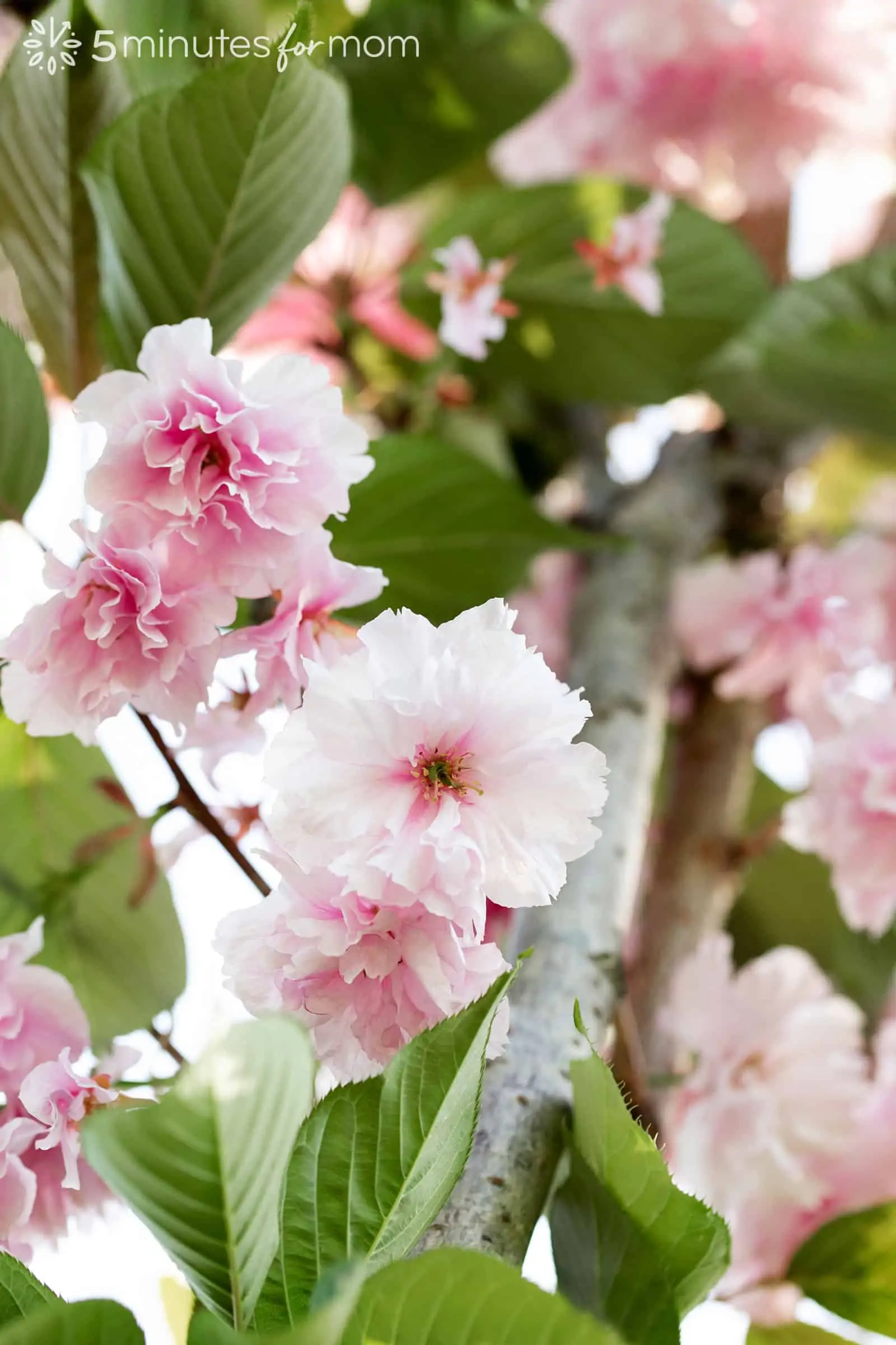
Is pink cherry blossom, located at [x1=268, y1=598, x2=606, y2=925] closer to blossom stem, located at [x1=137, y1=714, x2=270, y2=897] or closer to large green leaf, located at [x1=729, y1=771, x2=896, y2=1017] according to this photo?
blossom stem, located at [x1=137, y1=714, x2=270, y2=897]

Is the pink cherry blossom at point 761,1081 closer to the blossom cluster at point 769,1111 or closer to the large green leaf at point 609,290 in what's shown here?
the blossom cluster at point 769,1111

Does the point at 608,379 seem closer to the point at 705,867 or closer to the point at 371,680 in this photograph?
the point at 705,867

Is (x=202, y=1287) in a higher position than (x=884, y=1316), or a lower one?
higher

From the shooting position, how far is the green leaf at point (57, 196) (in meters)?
0.50

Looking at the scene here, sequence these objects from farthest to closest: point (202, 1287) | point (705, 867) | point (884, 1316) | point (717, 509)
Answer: point (717, 509) → point (705, 867) → point (884, 1316) → point (202, 1287)

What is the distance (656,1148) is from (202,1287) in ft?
0.48

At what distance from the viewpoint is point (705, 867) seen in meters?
0.79

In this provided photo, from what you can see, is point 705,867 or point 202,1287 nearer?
point 202,1287

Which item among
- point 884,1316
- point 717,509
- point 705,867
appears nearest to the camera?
point 884,1316

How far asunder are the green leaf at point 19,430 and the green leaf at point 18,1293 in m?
0.28

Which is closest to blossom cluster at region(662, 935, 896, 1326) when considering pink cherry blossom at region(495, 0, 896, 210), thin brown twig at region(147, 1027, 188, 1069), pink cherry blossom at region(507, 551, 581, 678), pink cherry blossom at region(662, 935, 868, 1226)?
pink cherry blossom at region(662, 935, 868, 1226)

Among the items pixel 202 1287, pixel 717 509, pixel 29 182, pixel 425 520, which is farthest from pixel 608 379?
pixel 202 1287

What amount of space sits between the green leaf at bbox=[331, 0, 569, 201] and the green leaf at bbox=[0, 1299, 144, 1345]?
70 cm

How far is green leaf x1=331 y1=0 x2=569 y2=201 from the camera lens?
74 cm
